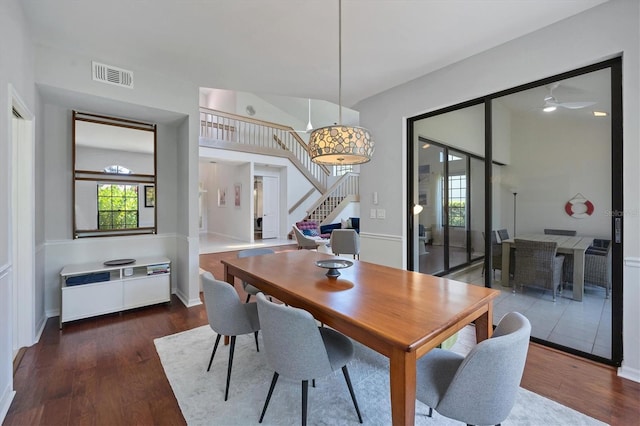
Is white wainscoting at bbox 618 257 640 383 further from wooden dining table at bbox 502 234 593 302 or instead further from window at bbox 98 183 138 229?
window at bbox 98 183 138 229

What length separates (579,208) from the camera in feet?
7.65

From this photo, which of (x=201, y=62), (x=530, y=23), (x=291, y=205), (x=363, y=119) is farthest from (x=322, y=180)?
(x=530, y=23)

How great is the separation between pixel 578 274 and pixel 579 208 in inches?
22.6

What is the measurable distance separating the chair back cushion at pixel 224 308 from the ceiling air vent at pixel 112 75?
2.43 m

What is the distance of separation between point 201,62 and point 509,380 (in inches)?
136

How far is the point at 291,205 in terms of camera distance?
973 cm

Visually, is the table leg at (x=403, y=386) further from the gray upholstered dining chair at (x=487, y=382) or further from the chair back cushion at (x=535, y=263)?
the chair back cushion at (x=535, y=263)

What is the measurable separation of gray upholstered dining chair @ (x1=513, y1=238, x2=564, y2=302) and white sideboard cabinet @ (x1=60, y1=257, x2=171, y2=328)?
385 cm

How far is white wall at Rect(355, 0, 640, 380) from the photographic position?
198cm

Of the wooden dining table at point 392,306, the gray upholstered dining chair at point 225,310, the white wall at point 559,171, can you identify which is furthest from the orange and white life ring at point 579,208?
the gray upholstered dining chair at point 225,310

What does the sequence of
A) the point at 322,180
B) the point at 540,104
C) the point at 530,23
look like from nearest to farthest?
1. the point at 530,23
2. the point at 540,104
3. the point at 322,180

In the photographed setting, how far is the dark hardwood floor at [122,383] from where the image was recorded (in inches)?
66.2

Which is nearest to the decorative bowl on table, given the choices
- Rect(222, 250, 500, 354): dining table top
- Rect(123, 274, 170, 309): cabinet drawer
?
Rect(222, 250, 500, 354): dining table top

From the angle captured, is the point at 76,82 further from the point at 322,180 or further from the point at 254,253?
the point at 322,180
